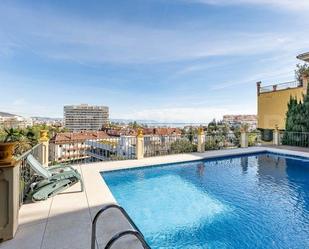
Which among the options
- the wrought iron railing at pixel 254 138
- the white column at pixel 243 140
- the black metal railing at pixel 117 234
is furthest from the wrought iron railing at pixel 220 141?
the black metal railing at pixel 117 234

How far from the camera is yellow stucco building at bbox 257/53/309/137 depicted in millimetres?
14641

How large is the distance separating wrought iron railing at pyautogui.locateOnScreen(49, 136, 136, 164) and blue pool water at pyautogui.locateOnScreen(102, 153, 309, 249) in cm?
171

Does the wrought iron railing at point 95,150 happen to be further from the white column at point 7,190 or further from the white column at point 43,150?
the white column at point 7,190

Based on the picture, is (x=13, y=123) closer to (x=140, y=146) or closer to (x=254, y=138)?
(x=140, y=146)

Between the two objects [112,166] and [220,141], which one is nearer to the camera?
[112,166]

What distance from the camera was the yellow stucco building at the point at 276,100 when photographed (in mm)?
14641

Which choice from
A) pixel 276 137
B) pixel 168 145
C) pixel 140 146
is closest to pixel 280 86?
pixel 276 137

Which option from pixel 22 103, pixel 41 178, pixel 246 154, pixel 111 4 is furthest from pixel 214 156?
pixel 22 103

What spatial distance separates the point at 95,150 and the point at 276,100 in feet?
43.8

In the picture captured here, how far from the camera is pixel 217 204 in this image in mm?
5258

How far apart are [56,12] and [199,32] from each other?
6943 mm

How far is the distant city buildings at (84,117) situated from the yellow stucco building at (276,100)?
59109 millimetres

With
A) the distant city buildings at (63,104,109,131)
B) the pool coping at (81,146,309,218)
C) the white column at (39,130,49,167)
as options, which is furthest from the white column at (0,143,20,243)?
the distant city buildings at (63,104,109,131)

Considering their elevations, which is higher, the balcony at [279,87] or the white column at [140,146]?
the balcony at [279,87]
